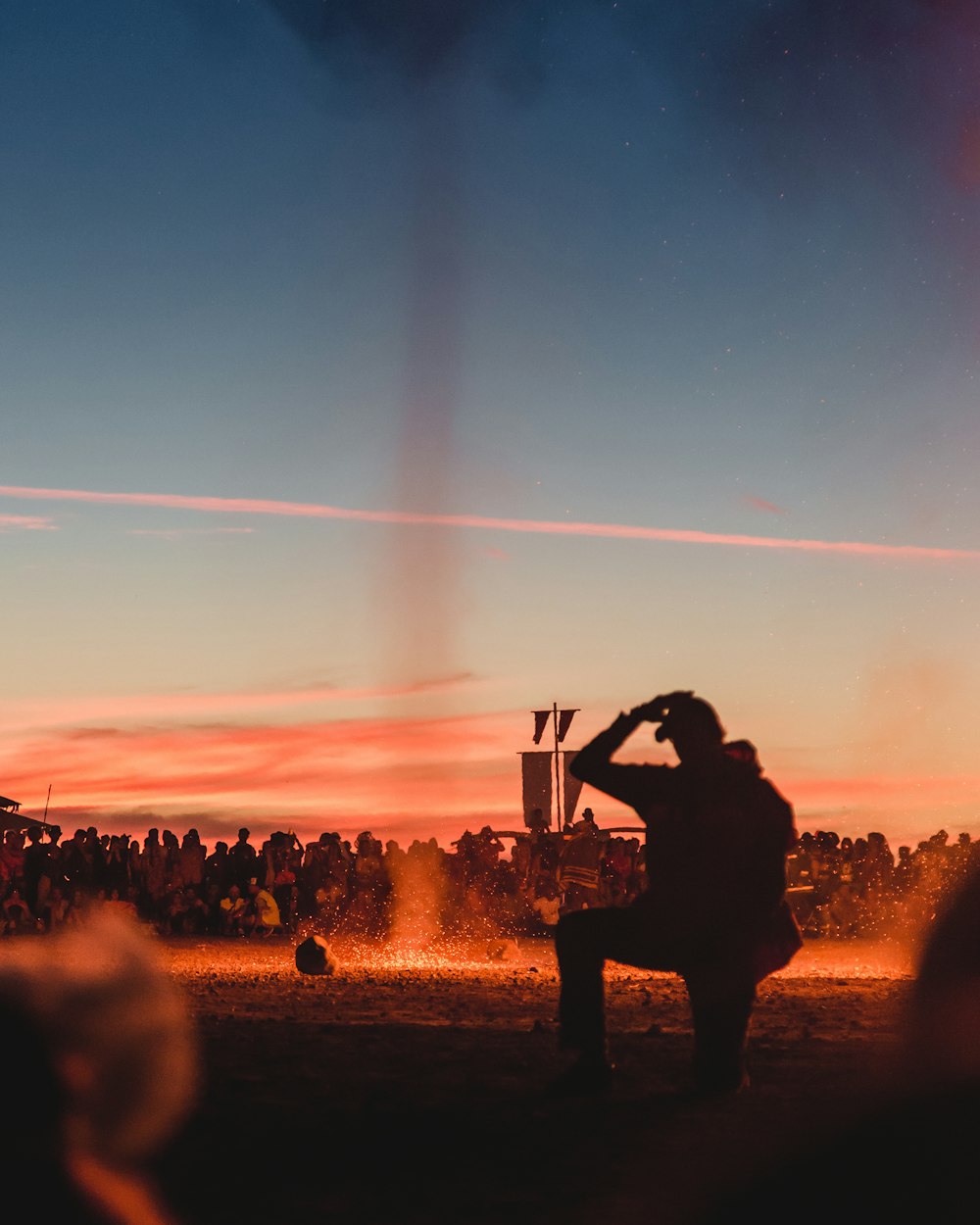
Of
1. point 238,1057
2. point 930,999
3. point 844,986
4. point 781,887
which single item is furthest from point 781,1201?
point 844,986

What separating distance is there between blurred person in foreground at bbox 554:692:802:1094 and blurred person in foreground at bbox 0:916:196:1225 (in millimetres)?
3939

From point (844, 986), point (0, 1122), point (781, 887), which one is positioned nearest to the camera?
point (0, 1122)

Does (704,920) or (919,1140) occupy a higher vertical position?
(704,920)

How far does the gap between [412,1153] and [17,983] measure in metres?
3.30

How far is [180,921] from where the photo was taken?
23.9 metres

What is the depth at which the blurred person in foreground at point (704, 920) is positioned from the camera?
274 inches

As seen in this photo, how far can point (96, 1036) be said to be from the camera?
2.97m

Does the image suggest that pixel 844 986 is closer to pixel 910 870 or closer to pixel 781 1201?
pixel 781 1201

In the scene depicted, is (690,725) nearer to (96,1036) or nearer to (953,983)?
(953,983)

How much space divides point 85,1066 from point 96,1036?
0.22ft

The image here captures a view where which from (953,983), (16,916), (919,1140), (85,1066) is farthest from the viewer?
(16,916)

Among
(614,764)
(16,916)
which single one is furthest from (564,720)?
(614,764)

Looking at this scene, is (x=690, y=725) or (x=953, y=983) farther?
(x=690, y=725)

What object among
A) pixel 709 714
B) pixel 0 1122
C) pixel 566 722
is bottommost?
pixel 0 1122
